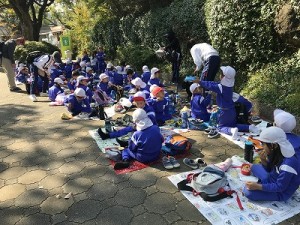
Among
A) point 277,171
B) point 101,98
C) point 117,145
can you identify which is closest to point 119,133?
point 117,145

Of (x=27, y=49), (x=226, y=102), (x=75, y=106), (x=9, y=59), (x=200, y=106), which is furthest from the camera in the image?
(x=27, y=49)

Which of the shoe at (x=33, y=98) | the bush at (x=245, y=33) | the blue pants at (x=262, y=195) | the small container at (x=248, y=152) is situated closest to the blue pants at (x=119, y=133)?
the small container at (x=248, y=152)

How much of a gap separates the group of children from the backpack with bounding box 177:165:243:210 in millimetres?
313

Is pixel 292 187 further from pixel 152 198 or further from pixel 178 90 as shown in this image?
pixel 178 90

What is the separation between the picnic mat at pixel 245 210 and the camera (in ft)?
11.5

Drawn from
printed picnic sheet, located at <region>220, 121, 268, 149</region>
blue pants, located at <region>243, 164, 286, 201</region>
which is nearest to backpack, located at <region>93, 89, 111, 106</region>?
printed picnic sheet, located at <region>220, 121, 268, 149</region>

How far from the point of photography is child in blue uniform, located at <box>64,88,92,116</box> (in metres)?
7.62

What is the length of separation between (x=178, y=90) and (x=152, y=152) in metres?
5.19

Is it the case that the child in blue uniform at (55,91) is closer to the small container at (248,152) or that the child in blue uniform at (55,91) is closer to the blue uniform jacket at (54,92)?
the blue uniform jacket at (54,92)

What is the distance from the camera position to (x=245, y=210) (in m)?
3.69

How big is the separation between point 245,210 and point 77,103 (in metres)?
5.31

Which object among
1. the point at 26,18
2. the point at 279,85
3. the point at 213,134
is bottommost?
the point at 213,134

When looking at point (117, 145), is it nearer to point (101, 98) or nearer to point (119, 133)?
point (119, 133)

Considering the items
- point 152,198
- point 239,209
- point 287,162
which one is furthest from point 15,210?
point 287,162
